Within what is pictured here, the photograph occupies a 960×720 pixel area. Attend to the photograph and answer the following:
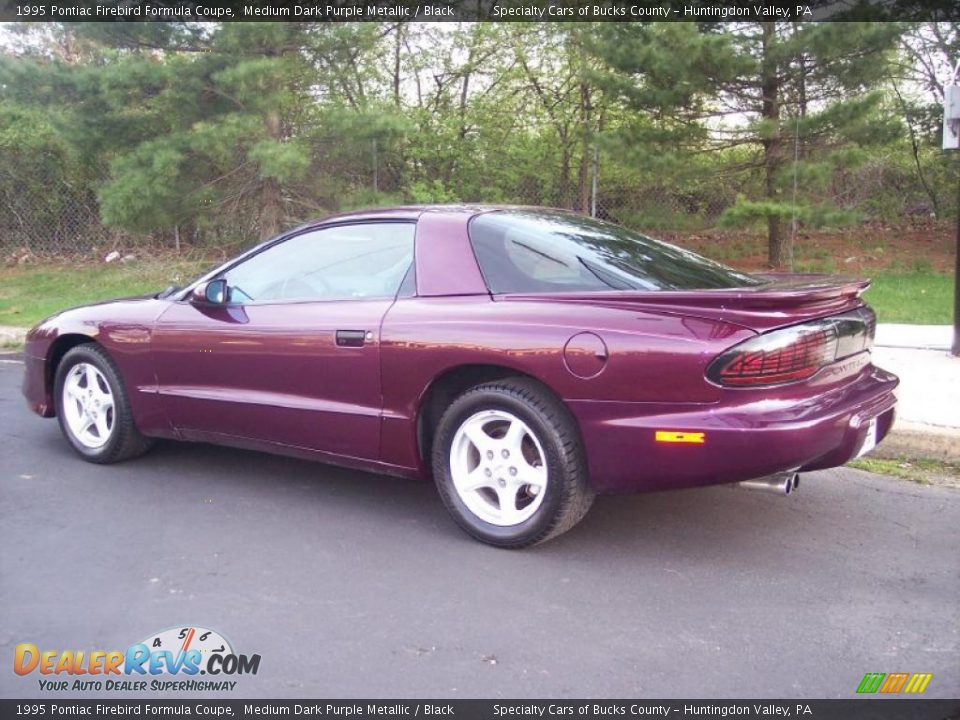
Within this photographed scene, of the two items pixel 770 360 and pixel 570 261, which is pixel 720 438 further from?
pixel 570 261

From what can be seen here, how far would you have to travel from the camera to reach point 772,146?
38.8ft

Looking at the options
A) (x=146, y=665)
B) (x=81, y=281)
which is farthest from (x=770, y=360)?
(x=81, y=281)

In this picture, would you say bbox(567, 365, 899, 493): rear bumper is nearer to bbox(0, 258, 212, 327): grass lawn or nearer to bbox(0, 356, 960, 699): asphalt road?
bbox(0, 356, 960, 699): asphalt road

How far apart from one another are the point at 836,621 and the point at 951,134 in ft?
16.1

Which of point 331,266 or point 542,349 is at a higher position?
point 331,266

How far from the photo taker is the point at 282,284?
179 inches

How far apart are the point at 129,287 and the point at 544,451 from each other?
36.8ft

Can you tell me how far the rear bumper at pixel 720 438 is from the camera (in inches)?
128

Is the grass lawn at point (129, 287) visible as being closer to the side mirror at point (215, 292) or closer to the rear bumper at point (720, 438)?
the side mirror at point (215, 292)

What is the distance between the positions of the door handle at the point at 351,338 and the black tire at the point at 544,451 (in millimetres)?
531

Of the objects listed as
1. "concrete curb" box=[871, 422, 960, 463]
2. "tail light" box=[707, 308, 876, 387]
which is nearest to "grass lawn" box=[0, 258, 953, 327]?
"concrete curb" box=[871, 422, 960, 463]

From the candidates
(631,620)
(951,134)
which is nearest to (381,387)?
(631,620)

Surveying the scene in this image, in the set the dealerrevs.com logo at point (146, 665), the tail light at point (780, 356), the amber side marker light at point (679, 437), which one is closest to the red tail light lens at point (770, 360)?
the tail light at point (780, 356)
